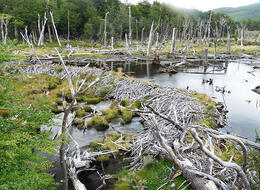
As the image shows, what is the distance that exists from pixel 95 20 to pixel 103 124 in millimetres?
53093

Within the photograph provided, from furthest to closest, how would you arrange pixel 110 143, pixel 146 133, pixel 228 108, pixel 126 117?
1. pixel 228 108
2. pixel 126 117
3. pixel 146 133
4. pixel 110 143

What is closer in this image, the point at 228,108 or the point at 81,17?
the point at 228,108

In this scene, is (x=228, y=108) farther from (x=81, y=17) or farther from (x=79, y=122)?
(x=81, y=17)

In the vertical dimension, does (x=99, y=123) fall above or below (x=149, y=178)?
above

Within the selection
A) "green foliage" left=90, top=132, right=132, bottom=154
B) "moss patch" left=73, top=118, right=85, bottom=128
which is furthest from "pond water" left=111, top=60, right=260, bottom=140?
"moss patch" left=73, top=118, right=85, bottom=128

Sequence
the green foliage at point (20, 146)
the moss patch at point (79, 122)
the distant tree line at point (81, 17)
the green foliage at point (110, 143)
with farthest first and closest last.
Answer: the distant tree line at point (81, 17)
the moss patch at point (79, 122)
the green foliage at point (110, 143)
the green foliage at point (20, 146)

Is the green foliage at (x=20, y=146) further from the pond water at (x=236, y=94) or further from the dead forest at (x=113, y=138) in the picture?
the pond water at (x=236, y=94)

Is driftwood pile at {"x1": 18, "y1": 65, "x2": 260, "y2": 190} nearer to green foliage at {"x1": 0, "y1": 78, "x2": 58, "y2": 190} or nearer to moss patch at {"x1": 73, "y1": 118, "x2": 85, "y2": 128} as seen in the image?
green foliage at {"x1": 0, "y1": 78, "x2": 58, "y2": 190}

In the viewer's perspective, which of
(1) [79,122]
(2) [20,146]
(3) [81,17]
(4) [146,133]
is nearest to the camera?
(2) [20,146]

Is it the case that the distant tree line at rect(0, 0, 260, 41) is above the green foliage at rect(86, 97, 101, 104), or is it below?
above

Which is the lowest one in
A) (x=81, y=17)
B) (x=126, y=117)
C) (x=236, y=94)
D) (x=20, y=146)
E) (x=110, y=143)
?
(x=110, y=143)

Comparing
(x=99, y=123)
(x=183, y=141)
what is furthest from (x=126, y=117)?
(x=183, y=141)

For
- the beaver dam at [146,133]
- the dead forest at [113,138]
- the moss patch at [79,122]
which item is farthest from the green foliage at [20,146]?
the moss patch at [79,122]

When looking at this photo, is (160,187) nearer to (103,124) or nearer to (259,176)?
(259,176)
